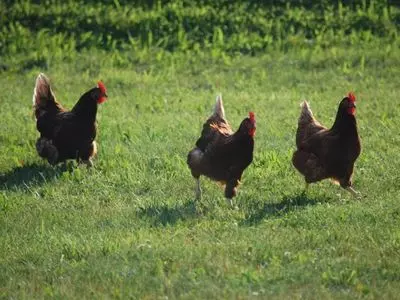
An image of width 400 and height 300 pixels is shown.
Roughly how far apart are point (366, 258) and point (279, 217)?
1709 mm

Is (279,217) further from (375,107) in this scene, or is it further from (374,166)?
(375,107)

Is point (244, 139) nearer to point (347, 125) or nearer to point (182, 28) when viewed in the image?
point (347, 125)

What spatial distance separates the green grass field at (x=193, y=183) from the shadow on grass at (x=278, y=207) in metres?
0.04

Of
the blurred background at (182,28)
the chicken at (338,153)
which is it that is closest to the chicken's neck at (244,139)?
the chicken at (338,153)

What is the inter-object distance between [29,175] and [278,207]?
3.89 metres

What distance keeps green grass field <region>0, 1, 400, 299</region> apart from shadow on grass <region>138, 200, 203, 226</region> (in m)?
0.04

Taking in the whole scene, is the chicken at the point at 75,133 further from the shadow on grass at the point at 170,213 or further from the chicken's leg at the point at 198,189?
the shadow on grass at the point at 170,213

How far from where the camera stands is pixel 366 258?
8500 millimetres

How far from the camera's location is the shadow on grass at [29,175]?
1208cm

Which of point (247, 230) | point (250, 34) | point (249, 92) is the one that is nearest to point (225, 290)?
point (247, 230)

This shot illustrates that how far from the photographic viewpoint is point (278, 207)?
1055 centimetres

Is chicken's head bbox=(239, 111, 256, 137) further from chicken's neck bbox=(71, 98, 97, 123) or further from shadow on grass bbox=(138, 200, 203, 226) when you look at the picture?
chicken's neck bbox=(71, 98, 97, 123)

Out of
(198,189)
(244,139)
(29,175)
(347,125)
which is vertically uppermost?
(347,125)

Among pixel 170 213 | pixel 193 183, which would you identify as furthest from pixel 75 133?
pixel 170 213
